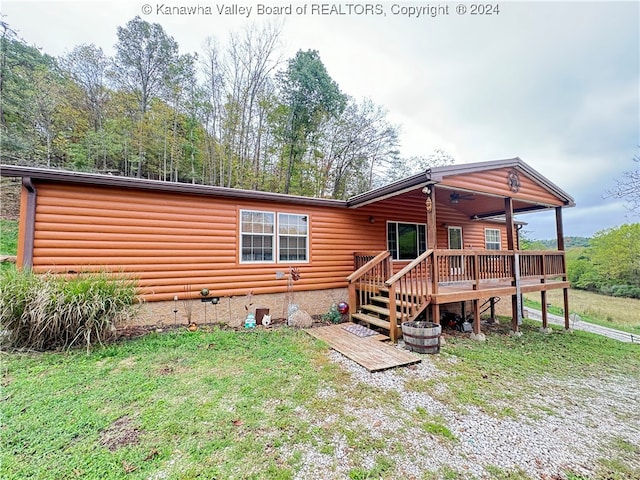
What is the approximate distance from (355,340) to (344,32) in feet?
28.8

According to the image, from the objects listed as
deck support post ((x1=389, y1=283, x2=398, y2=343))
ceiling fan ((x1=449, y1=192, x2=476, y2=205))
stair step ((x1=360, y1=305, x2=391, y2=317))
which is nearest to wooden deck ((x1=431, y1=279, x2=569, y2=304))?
deck support post ((x1=389, y1=283, x2=398, y2=343))

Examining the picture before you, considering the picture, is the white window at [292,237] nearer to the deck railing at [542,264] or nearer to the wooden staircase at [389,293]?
the wooden staircase at [389,293]

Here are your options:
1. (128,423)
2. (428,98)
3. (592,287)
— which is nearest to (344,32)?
(428,98)

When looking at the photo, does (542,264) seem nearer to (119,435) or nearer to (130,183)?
(119,435)

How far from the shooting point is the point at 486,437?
2.50 metres

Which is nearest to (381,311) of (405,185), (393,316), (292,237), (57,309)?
(393,316)

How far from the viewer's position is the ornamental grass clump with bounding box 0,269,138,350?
3947 mm

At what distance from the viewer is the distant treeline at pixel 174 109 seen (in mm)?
11438

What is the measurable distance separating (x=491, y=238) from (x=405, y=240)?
510 centimetres

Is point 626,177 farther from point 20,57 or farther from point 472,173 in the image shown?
point 20,57

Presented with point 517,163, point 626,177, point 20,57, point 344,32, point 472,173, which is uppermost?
point 20,57

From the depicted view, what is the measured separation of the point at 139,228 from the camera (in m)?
5.46

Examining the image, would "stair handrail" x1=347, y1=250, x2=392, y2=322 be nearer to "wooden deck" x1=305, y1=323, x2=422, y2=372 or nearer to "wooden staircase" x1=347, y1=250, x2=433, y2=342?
"wooden staircase" x1=347, y1=250, x2=433, y2=342

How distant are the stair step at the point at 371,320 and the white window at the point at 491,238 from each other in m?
7.85
